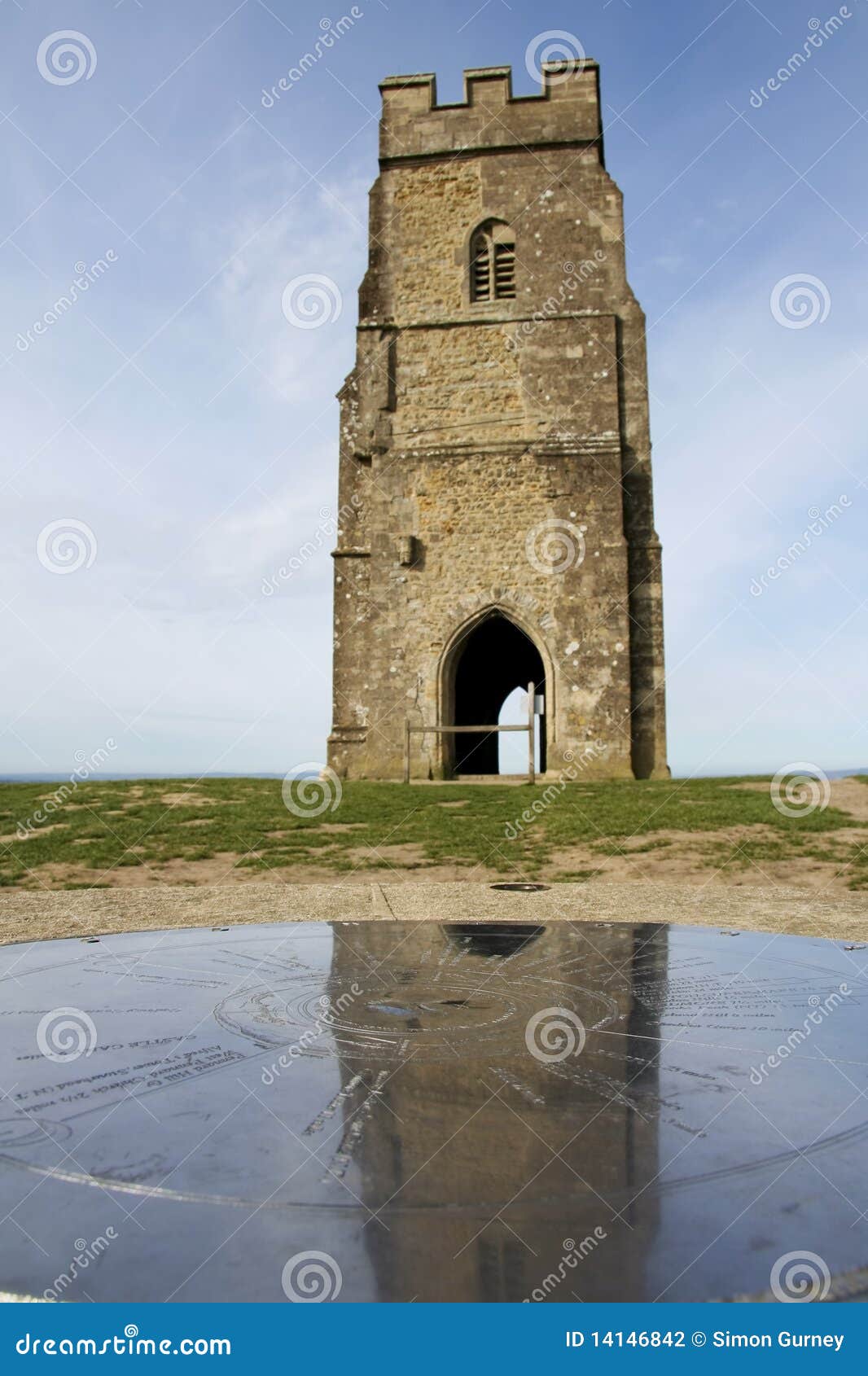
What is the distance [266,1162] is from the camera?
1999 mm

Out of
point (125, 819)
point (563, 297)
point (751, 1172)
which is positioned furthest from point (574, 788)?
point (751, 1172)

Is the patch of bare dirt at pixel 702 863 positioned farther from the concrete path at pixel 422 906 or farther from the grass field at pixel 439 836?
the concrete path at pixel 422 906

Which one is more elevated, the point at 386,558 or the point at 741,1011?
the point at 386,558

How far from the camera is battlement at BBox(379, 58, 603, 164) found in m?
→ 19.1

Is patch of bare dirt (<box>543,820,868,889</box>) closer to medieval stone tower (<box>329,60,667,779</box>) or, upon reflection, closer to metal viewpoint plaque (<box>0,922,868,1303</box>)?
metal viewpoint plaque (<box>0,922,868,1303</box>)

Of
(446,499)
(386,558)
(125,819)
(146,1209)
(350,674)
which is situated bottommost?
(146,1209)

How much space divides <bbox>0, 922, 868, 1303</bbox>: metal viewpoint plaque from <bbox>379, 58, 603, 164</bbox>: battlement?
20.0 metres

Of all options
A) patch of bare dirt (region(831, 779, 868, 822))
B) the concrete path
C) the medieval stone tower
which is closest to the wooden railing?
the medieval stone tower

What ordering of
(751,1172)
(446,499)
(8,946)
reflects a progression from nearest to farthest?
(751,1172) < (8,946) < (446,499)

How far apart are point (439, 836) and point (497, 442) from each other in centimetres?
961

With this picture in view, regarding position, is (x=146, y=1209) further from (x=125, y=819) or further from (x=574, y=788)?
(x=574, y=788)

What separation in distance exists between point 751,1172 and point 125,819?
36.8 feet

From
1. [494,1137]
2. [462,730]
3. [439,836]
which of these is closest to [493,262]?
[462,730]

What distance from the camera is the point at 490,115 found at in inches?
765
